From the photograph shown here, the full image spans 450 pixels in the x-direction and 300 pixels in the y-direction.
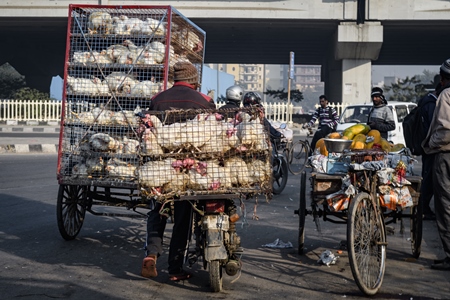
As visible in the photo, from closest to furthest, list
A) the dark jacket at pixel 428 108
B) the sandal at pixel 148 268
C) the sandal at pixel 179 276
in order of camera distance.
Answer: the sandal at pixel 148 268 → the sandal at pixel 179 276 → the dark jacket at pixel 428 108

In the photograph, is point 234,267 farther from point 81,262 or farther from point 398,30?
point 398,30

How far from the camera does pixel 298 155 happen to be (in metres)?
17.4

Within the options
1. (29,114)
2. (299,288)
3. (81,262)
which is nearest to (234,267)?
(299,288)

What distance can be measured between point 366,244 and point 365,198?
0.37m

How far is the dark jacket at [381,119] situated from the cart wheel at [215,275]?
19.5 feet

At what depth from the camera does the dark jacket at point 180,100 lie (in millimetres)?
5977

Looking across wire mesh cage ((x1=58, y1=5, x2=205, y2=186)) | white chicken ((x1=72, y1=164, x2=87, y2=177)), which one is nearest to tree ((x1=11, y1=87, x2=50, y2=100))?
wire mesh cage ((x1=58, y1=5, x2=205, y2=186))

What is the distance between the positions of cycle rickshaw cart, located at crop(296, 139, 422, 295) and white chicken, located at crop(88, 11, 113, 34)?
277cm

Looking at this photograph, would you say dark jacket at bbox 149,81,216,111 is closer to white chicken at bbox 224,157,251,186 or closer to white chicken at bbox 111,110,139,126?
white chicken at bbox 224,157,251,186

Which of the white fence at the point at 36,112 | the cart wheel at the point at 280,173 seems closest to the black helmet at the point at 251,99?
the cart wheel at the point at 280,173

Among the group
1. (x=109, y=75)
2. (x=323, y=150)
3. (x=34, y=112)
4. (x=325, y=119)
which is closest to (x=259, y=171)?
(x=323, y=150)

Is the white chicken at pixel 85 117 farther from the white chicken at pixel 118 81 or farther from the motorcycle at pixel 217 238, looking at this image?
the motorcycle at pixel 217 238

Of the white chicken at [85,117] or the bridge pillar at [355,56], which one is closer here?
the white chicken at [85,117]

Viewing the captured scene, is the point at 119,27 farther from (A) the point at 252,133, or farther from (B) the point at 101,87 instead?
(A) the point at 252,133
